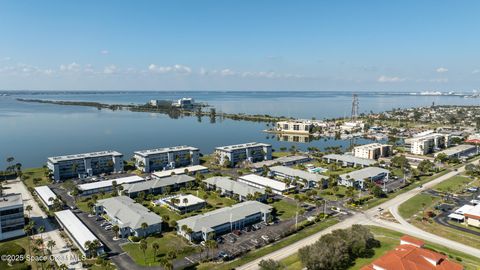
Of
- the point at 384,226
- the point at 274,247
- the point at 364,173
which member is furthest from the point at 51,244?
the point at 364,173

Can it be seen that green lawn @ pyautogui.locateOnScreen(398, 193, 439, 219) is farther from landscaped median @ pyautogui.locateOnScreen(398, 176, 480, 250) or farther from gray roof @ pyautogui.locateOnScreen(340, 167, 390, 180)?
gray roof @ pyautogui.locateOnScreen(340, 167, 390, 180)

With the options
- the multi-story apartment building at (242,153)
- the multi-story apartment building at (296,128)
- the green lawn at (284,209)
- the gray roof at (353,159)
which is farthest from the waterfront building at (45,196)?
the multi-story apartment building at (296,128)

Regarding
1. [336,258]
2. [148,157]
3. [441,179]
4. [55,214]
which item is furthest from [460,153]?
[55,214]

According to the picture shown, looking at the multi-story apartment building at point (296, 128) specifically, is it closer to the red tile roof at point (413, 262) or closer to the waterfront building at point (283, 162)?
the waterfront building at point (283, 162)

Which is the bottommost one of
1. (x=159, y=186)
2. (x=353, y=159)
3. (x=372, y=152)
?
(x=159, y=186)

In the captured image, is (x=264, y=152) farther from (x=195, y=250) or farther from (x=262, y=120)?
(x=262, y=120)

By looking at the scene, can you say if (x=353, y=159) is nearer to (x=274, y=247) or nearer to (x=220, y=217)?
(x=220, y=217)
